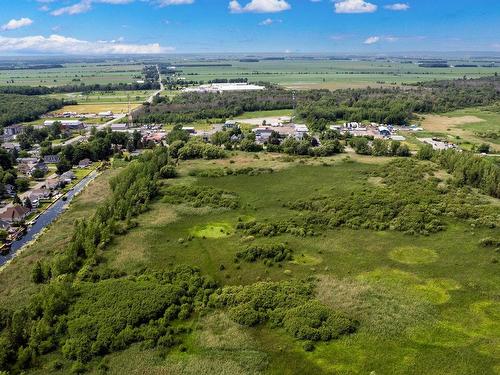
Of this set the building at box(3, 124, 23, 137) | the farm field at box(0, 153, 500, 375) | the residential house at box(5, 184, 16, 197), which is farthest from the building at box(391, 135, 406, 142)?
the building at box(3, 124, 23, 137)

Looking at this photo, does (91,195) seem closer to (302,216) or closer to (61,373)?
(302,216)

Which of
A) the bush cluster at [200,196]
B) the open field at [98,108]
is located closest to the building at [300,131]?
the bush cluster at [200,196]

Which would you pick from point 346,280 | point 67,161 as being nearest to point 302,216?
point 346,280

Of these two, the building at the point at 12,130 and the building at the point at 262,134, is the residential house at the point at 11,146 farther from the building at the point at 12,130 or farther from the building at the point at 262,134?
the building at the point at 262,134

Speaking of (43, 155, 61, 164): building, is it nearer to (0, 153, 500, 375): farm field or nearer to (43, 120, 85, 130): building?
(0, 153, 500, 375): farm field

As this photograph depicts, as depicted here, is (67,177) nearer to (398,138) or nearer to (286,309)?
(286,309)
